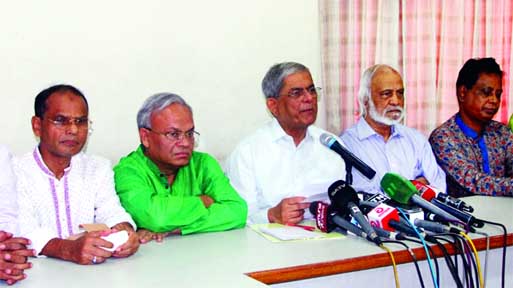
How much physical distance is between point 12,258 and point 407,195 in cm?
142

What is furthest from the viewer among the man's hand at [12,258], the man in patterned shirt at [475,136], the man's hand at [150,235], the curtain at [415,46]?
the curtain at [415,46]

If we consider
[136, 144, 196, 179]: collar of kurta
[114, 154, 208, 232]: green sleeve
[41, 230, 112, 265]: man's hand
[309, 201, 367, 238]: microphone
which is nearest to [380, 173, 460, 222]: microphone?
[309, 201, 367, 238]: microphone

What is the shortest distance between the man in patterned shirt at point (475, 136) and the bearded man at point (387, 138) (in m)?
0.10

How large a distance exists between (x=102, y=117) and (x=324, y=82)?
1.40m

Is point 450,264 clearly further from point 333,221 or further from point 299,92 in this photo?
point 299,92

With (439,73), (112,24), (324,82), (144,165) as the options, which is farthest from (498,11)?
(144,165)

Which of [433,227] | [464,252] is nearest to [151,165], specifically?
[433,227]

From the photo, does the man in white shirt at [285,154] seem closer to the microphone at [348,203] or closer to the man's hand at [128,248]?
the microphone at [348,203]

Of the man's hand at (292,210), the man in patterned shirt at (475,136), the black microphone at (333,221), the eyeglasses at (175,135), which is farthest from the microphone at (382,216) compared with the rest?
the man in patterned shirt at (475,136)

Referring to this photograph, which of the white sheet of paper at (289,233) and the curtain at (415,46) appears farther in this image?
the curtain at (415,46)

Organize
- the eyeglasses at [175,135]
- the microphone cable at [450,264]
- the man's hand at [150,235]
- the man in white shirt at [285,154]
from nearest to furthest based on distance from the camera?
the microphone cable at [450,264] < the man's hand at [150,235] < the eyeglasses at [175,135] < the man in white shirt at [285,154]

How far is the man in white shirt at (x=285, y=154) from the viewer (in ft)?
10.7

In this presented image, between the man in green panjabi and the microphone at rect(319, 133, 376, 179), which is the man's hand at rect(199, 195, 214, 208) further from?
the microphone at rect(319, 133, 376, 179)

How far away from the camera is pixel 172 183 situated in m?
2.98
